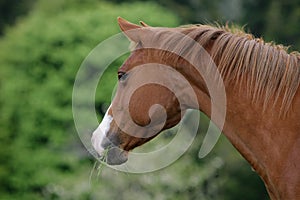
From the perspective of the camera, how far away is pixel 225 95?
14.5ft

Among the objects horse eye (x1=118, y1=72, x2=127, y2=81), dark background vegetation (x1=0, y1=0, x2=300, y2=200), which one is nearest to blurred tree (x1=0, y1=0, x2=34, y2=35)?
dark background vegetation (x1=0, y1=0, x2=300, y2=200)

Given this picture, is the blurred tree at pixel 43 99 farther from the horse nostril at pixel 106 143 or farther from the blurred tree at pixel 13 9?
the blurred tree at pixel 13 9

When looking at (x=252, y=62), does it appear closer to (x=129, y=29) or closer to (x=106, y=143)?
(x=129, y=29)

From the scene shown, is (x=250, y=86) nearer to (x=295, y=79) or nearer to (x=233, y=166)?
(x=295, y=79)

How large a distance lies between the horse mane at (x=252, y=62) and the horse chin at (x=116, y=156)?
0.71 m

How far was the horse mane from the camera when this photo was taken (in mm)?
4281

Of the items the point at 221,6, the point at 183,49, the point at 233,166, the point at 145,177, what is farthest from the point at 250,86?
the point at 221,6

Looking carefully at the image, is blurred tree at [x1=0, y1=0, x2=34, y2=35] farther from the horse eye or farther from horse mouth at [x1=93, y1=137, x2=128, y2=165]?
the horse eye

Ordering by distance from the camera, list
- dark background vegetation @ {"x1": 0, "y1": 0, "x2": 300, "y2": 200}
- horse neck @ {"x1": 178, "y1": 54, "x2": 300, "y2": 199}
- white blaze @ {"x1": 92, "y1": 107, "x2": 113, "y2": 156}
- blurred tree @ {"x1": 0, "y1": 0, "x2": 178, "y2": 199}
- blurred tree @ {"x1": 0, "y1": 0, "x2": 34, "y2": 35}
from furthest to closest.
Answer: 1. blurred tree @ {"x1": 0, "y1": 0, "x2": 34, "y2": 35}
2. blurred tree @ {"x1": 0, "y1": 0, "x2": 178, "y2": 199}
3. dark background vegetation @ {"x1": 0, "y1": 0, "x2": 300, "y2": 200}
4. white blaze @ {"x1": 92, "y1": 107, "x2": 113, "y2": 156}
5. horse neck @ {"x1": 178, "y1": 54, "x2": 300, "y2": 199}

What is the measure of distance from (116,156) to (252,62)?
1.01 meters

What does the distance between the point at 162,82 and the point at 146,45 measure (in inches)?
8.9

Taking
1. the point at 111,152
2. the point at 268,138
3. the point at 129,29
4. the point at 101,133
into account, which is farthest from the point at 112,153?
the point at 268,138

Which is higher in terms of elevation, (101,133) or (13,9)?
(101,133)

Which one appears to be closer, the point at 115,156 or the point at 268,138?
the point at 268,138
